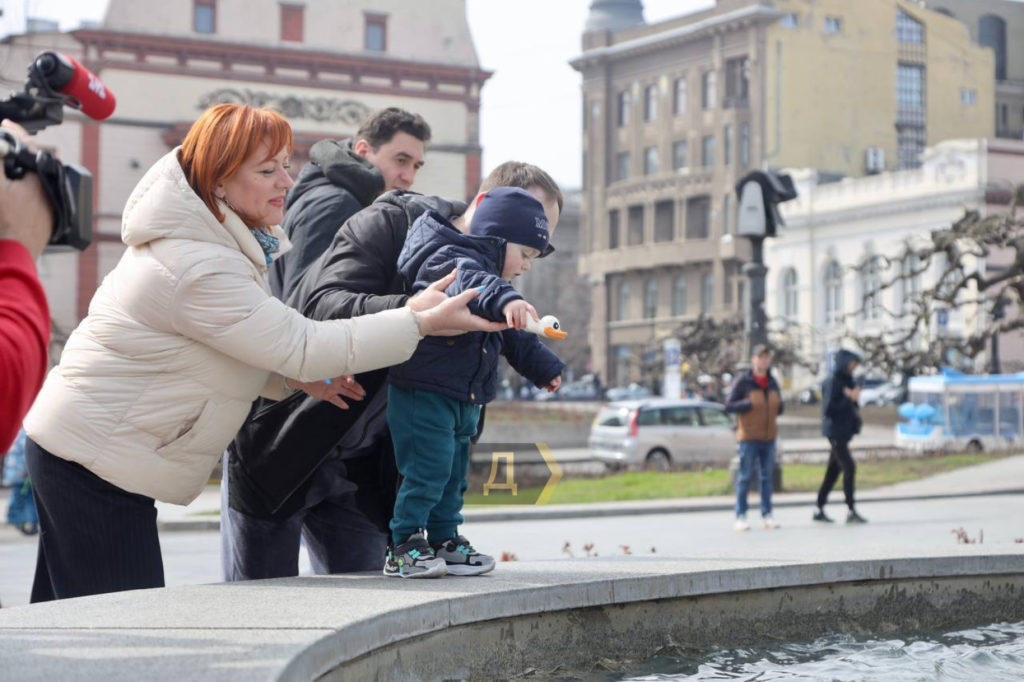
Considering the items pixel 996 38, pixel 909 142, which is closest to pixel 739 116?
pixel 909 142

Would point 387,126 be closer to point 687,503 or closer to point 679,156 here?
point 687,503

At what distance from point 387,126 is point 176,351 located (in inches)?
66.0

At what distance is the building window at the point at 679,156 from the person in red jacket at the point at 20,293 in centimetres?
9020

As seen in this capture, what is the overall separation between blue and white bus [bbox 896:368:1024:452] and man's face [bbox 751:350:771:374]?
687 inches

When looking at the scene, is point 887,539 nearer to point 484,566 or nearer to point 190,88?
point 484,566

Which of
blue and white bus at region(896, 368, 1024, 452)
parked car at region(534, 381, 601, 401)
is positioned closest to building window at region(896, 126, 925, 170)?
parked car at region(534, 381, 601, 401)

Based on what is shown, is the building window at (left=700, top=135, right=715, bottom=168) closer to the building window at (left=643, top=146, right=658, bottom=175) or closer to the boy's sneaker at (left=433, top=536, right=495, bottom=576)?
the building window at (left=643, top=146, right=658, bottom=175)

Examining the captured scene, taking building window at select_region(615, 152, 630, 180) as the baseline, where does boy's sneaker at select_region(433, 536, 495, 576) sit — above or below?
below

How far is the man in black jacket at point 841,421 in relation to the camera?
1722 centimetres

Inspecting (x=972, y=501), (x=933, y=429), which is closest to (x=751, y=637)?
(x=972, y=501)

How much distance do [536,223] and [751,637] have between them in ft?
5.51

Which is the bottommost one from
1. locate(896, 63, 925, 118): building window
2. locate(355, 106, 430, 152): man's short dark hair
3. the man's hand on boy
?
the man's hand on boy

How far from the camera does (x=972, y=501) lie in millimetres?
21312

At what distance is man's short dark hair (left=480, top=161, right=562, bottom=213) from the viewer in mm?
5141
